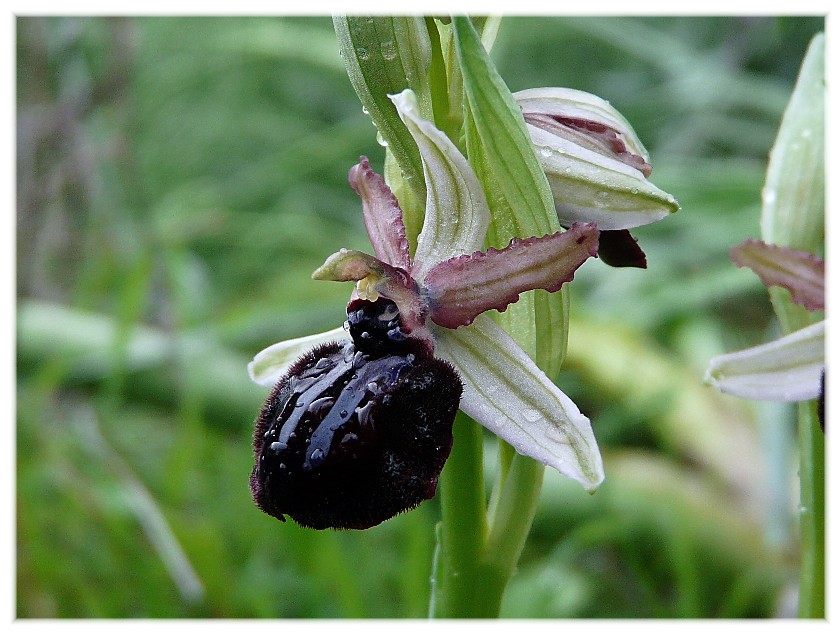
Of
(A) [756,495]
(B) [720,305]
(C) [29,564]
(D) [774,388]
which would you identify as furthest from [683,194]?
(C) [29,564]

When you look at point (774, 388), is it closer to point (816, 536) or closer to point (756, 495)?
point (816, 536)

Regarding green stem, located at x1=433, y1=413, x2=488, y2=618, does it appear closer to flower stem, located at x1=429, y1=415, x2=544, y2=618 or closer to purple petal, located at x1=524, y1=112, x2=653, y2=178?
flower stem, located at x1=429, y1=415, x2=544, y2=618

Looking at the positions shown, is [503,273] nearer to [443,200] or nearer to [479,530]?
[443,200]

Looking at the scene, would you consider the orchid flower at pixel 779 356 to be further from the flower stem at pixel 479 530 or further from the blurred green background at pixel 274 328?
the blurred green background at pixel 274 328

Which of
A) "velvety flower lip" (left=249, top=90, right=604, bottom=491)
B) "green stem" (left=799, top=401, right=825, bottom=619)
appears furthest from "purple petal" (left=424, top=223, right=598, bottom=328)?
"green stem" (left=799, top=401, right=825, bottom=619)

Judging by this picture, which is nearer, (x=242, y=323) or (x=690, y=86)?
(x=242, y=323)

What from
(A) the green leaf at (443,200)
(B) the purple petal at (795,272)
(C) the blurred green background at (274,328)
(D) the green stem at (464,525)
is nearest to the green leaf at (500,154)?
(A) the green leaf at (443,200)
